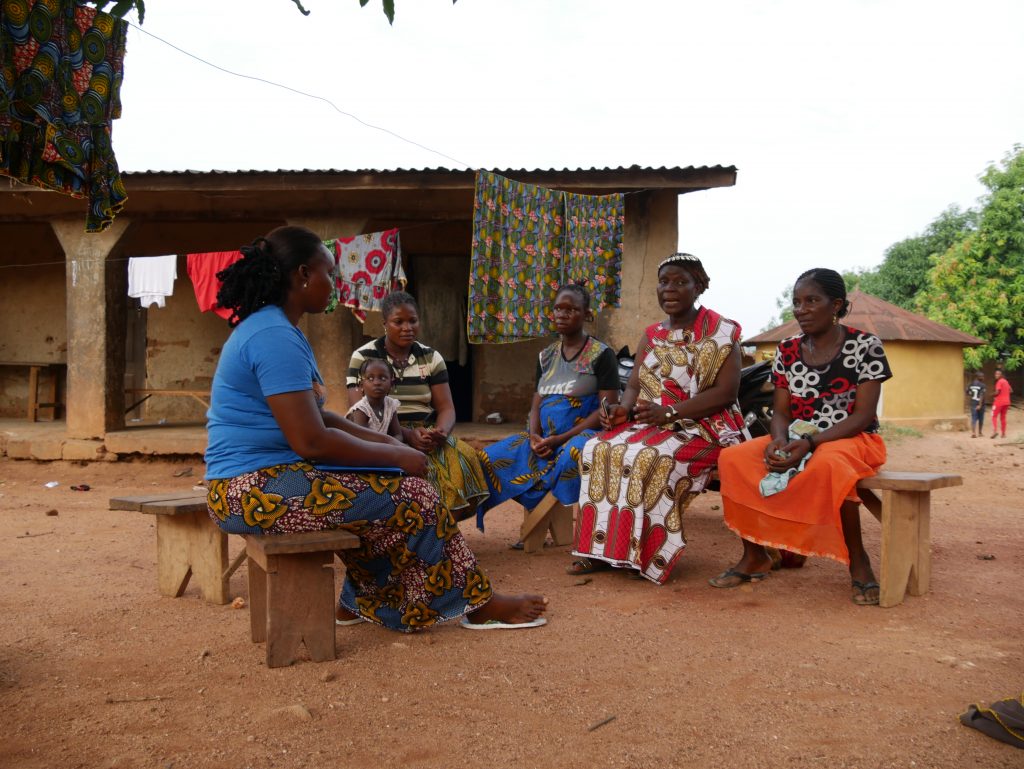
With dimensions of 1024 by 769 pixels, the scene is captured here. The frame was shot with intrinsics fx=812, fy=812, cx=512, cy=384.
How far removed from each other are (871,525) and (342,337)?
577 centimetres

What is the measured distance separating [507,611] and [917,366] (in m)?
17.4

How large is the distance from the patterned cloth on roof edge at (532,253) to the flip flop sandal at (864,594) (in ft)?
15.3

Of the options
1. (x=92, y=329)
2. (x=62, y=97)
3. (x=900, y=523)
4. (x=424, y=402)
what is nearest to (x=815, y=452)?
(x=900, y=523)

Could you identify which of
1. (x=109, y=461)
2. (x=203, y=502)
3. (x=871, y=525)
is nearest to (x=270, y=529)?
(x=203, y=502)

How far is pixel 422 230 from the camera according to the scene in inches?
414

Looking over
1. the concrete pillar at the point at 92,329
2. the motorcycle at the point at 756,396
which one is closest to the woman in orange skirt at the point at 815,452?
the motorcycle at the point at 756,396

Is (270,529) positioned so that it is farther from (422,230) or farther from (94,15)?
(422,230)

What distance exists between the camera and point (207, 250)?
35.9ft

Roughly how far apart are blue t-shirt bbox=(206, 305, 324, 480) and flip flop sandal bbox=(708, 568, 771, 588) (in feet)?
7.37

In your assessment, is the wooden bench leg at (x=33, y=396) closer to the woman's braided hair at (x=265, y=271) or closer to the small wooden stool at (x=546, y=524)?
the small wooden stool at (x=546, y=524)

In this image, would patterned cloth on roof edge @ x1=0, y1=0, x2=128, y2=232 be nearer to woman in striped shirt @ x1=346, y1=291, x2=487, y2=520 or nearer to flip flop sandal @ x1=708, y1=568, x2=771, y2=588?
woman in striped shirt @ x1=346, y1=291, x2=487, y2=520

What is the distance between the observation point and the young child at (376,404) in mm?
4465

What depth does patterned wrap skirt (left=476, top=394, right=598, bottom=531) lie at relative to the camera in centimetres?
479

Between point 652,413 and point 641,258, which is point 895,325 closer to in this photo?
point 641,258
